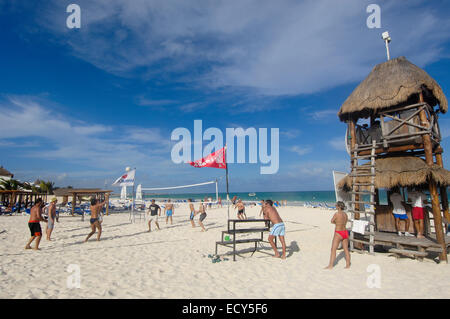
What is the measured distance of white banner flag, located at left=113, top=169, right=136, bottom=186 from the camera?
16312 millimetres

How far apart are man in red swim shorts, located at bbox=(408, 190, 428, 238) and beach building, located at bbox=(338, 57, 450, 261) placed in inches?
11.4

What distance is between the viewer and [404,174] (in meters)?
7.01

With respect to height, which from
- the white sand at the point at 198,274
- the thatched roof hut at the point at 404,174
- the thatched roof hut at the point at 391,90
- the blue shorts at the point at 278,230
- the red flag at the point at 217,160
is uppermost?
the thatched roof hut at the point at 391,90

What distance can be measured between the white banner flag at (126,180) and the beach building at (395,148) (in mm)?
12656

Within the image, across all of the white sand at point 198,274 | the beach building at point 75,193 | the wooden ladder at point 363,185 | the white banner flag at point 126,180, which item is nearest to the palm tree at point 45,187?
the beach building at point 75,193

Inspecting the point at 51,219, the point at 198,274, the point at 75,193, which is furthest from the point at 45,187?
the point at 198,274

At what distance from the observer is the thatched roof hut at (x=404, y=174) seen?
6.61 metres

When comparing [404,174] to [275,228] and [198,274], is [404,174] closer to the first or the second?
[275,228]

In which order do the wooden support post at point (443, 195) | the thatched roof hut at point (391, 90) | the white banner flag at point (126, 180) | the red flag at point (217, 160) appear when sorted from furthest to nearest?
the white banner flag at point (126, 180) < the red flag at point (217, 160) < the wooden support post at point (443, 195) < the thatched roof hut at point (391, 90)

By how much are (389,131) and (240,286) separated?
655cm

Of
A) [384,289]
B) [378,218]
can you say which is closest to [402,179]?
[378,218]

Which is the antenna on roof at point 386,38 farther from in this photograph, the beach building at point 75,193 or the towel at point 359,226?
the beach building at point 75,193

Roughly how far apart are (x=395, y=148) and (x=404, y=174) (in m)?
1.24
